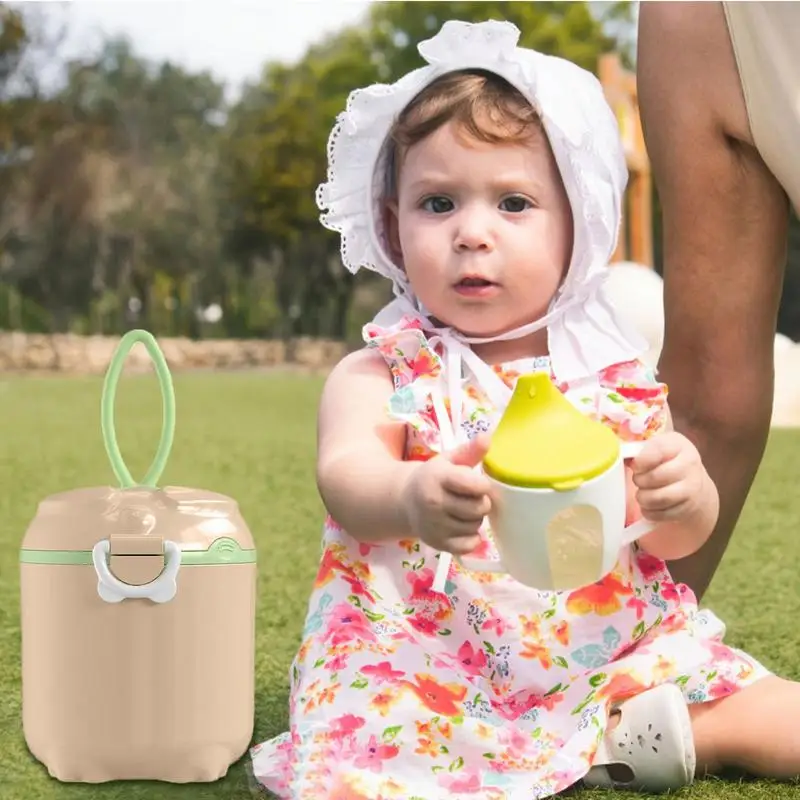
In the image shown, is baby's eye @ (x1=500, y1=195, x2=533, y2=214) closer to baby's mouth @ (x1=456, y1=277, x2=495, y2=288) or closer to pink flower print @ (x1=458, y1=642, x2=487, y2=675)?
baby's mouth @ (x1=456, y1=277, x2=495, y2=288)

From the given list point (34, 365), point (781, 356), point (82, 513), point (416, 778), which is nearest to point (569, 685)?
point (416, 778)

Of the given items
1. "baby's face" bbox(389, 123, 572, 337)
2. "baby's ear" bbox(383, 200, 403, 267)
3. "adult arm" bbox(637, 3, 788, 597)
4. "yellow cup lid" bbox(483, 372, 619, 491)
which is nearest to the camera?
"yellow cup lid" bbox(483, 372, 619, 491)

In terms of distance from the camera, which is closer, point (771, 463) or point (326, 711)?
point (326, 711)

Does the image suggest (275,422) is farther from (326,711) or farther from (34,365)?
(34,365)

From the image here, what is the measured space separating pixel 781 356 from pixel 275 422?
12.8 ft

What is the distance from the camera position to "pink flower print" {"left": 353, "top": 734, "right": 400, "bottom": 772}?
1825 mm

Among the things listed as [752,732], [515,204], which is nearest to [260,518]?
[515,204]

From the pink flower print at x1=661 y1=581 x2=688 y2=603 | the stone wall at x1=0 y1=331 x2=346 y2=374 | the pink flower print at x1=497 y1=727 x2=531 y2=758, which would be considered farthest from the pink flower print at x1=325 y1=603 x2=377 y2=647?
the stone wall at x1=0 y1=331 x2=346 y2=374

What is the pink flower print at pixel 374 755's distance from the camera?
5.99 feet

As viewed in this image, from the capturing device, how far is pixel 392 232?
2244 mm

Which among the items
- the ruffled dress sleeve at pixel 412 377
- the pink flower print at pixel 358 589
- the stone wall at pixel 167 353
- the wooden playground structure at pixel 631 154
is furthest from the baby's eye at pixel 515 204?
the stone wall at pixel 167 353

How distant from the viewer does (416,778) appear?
183 cm

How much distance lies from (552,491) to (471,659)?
0.54 m

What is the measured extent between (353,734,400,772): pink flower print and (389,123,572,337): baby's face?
633mm
